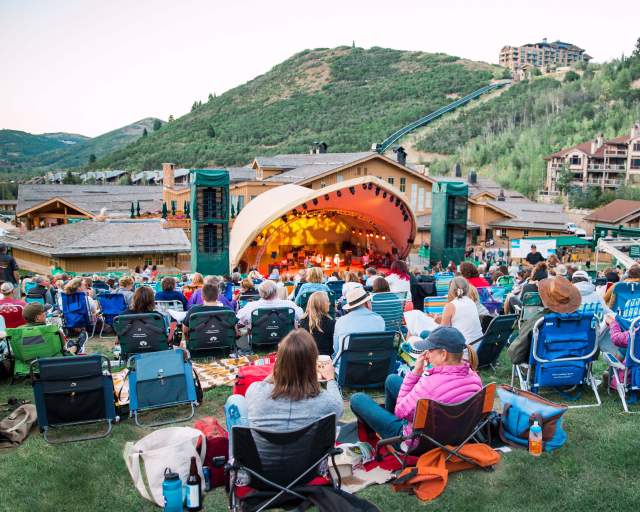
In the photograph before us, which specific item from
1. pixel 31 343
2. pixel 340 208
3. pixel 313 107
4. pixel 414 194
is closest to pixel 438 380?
pixel 31 343

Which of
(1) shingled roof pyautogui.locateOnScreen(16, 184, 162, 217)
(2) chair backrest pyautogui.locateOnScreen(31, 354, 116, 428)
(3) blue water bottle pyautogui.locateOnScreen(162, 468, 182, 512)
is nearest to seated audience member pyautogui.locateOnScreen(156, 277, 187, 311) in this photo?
(2) chair backrest pyautogui.locateOnScreen(31, 354, 116, 428)

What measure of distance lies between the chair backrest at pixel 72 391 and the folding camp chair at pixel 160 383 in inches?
10.1

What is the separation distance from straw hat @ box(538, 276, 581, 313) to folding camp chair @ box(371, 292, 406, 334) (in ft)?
8.44

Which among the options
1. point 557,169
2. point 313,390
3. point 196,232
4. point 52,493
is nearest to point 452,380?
point 313,390

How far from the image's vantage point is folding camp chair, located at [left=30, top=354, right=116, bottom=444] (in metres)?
4.65

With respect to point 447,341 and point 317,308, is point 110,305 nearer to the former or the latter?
point 317,308

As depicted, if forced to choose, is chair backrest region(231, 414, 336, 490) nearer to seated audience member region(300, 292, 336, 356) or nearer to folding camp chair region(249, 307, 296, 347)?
seated audience member region(300, 292, 336, 356)

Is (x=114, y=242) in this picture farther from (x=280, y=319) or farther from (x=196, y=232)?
(x=280, y=319)

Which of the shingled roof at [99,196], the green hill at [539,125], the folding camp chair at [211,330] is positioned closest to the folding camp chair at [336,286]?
the folding camp chair at [211,330]

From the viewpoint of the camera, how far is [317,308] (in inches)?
241

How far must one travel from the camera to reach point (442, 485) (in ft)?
12.4

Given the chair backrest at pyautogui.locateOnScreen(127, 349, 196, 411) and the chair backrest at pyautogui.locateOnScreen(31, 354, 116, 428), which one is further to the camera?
the chair backrest at pyautogui.locateOnScreen(127, 349, 196, 411)

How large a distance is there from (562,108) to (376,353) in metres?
85.4

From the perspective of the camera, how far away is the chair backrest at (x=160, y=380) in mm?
5047
